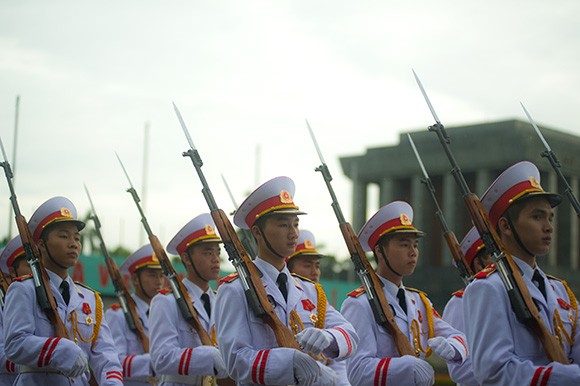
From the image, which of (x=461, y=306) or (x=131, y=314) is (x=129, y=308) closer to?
(x=131, y=314)

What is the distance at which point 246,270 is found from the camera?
7.04 meters

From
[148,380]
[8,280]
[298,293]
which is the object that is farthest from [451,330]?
[8,280]

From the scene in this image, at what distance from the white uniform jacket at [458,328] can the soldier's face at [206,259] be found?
8.38ft

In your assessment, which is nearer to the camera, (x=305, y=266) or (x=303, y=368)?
(x=303, y=368)

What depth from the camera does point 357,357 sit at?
24.1 ft

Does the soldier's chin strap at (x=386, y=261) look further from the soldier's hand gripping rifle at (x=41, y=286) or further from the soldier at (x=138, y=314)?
the soldier at (x=138, y=314)

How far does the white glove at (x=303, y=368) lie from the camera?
636 cm

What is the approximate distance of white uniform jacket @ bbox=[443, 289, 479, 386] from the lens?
7699 mm

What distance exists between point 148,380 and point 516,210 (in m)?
5.97

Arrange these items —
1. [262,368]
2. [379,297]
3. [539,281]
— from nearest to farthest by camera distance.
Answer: [539,281] < [262,368] < [379,297]

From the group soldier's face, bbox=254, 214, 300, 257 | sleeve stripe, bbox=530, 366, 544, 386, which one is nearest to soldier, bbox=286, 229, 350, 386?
soldier's face, bbox=254, 214, 300, 257

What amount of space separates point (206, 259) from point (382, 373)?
3.25 metres

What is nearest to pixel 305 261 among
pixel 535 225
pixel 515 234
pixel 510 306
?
pixel 515 234

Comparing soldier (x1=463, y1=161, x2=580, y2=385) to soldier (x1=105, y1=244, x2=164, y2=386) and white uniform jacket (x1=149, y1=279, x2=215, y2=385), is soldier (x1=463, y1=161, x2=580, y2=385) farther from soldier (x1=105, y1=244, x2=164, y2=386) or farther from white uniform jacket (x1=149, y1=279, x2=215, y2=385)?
soldier (x1=105, y1=244, x2=164, y2=386)
